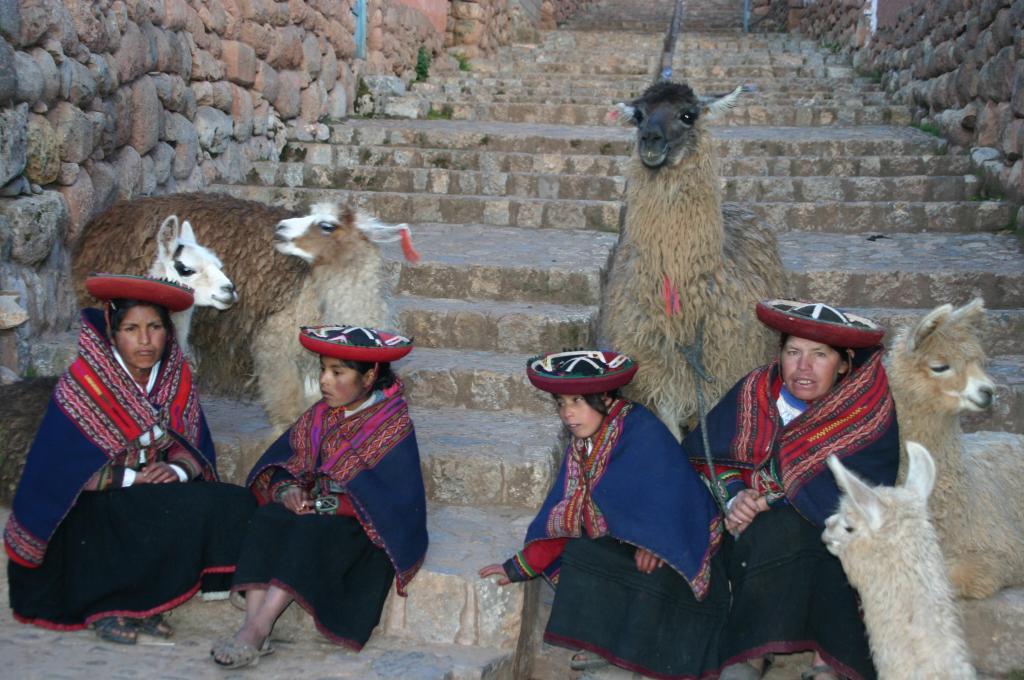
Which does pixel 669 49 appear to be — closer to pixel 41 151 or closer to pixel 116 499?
pixel 41 151

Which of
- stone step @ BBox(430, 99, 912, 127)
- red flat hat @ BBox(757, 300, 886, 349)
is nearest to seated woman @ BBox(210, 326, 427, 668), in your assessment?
red flat hat @ BBox(757, 300, 886, 349)

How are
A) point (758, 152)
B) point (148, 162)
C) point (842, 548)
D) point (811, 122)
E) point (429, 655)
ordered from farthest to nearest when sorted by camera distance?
point (811, 122) → point (758, 152) → point (148, 162) → point (429, 655) → point (842, 548)

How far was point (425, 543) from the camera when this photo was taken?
3.20 metres

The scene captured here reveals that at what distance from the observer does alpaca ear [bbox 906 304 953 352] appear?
3.05 meters

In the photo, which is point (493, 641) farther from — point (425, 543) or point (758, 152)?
point (758, 152)

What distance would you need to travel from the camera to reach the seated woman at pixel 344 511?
9.88 ft

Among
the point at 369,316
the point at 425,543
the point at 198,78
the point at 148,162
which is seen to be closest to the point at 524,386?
the point at 369,316

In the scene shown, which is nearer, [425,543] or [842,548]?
[842,548]

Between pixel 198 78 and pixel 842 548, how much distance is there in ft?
16.8

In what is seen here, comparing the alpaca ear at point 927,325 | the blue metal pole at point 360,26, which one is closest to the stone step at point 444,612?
the alpaca ear at point 927,325

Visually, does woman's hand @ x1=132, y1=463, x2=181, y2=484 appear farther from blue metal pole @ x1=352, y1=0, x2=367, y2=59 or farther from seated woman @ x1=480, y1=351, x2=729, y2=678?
blue metal pole @ x1=352, y1=0, x2=367, y2=59

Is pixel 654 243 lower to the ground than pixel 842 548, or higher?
higher

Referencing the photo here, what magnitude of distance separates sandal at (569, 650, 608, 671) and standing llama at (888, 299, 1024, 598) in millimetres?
1141

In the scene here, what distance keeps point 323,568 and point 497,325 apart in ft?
6.92
